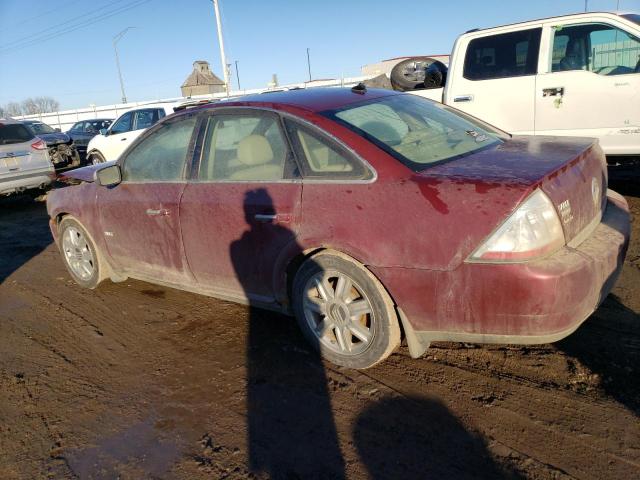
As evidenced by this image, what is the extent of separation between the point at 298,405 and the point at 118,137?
37.1ft

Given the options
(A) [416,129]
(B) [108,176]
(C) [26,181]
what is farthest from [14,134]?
(A) [416,129]

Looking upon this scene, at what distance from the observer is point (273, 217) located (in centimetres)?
302

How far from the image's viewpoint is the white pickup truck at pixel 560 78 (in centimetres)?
567

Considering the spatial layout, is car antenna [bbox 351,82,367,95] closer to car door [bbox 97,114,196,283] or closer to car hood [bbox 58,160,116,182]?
Answer: car door [bbox 97,114,196,283]

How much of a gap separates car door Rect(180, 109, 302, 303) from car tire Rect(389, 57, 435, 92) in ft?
16.1

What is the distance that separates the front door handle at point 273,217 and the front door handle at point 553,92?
456 cm

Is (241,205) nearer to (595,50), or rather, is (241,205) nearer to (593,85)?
(593,85)

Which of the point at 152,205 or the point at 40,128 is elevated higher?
the point at 40,128

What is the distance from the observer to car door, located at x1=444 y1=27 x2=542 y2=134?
6172mm

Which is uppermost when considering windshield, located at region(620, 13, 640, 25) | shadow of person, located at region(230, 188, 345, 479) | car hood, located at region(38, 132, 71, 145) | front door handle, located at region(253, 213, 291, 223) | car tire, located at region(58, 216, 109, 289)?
windshield, located at region(620, 13, 640, 25)

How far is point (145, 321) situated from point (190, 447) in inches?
68.0

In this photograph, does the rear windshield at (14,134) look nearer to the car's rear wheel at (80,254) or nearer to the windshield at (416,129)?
the car's rear wheel at (80,254)

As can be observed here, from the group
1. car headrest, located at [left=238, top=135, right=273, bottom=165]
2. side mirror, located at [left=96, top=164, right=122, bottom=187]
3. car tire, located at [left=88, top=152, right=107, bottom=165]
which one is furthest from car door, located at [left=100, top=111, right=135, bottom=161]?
car headrest, located at [left=238, top=135, right=273, bottom=165]

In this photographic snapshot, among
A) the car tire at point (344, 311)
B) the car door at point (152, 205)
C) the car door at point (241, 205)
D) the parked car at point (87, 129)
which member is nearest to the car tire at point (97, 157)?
the parked car at point (87, 129)
